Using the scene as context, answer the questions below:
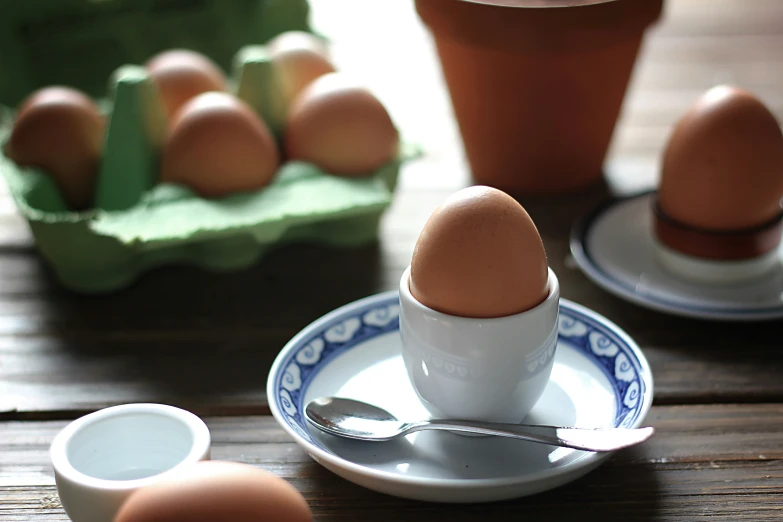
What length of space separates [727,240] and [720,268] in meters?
0.03

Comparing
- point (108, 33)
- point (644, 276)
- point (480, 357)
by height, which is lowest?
point (644, 276)

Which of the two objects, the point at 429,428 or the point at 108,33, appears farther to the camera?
the point at 108,33

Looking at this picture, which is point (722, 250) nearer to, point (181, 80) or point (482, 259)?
point (482, 259)

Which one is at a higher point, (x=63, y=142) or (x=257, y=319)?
(x=63, y=142)

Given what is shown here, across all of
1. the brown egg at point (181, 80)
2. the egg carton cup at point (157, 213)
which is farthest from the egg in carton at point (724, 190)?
the brown egg at point (181, 80)

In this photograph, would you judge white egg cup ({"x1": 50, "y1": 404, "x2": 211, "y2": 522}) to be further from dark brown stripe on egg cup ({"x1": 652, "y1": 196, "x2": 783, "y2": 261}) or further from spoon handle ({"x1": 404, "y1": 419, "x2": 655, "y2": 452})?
dark brown stripe on egg cup ({"x1": 652, "y1": 196, "x2": 783, "y2": 261})

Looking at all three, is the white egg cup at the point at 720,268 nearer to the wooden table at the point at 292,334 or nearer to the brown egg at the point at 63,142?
the wooden table at the point at 292,334

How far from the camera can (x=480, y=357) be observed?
511 millimetres

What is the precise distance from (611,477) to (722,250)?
30 centimetres

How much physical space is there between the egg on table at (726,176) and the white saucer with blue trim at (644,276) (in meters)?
0.03

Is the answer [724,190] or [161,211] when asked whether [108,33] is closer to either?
[161,211]

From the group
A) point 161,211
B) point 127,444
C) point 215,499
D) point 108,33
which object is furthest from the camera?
point 108,33

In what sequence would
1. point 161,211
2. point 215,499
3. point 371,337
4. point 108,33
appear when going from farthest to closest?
point 108,33 < point 161,211 < point 371,337 < point 215,499

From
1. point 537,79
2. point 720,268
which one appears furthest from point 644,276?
point 537,79
